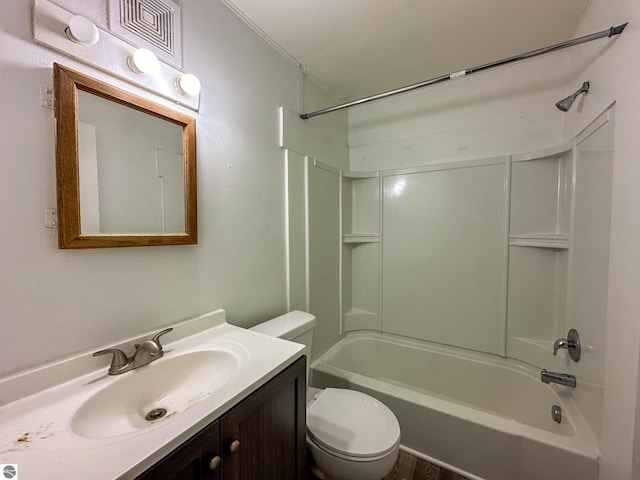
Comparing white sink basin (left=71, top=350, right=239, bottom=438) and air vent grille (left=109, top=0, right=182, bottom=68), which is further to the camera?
air vent grille (left=109, top=0, right=182, bottom=68)

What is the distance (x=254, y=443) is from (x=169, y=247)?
0.75m

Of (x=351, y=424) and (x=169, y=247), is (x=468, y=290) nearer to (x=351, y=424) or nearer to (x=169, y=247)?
(x=351, y=424)

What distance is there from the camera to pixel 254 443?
29.9 inches

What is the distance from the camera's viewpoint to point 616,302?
96 cm

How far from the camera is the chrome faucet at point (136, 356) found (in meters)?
0.81

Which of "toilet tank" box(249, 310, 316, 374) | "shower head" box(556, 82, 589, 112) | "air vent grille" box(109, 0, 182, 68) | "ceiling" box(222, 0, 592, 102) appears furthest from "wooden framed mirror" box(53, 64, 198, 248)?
"shower head" box(556, 82, 589, 112)

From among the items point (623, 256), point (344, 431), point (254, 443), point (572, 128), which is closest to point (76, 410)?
point (254, 443)

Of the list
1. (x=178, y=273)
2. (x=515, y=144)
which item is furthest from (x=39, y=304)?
(x=515, y=144)

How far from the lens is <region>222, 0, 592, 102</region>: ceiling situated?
4.08 ft

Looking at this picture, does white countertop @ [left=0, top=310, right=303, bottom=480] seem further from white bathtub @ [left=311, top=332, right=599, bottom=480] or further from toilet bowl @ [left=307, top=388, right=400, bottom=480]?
white bathtub @ [left=311, top=332, right=599, bottom=480]

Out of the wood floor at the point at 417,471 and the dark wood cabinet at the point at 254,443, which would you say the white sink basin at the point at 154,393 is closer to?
the dark wood cabinet at the point at 254,443

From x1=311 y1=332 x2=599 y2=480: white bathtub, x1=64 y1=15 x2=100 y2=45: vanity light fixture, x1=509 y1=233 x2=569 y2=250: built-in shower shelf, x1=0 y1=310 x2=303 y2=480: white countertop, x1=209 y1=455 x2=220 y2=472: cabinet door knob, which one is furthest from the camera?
x1=509 y1=233 x2=569 y2=250: built-in shower shelf

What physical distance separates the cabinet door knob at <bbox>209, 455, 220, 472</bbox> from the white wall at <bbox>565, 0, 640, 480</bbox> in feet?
4.27

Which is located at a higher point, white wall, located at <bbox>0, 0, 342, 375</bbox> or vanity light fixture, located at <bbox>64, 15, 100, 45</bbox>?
vanity light fixture, located at <bbox>64, 15, 100, 45</bbox>
